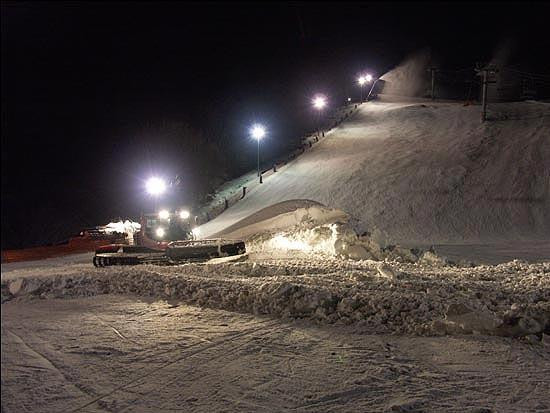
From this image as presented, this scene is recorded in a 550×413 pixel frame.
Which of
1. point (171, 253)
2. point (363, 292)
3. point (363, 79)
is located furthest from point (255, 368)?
point (363, 79)

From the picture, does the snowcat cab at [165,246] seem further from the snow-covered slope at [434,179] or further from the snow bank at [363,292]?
the snow-covered slope at [434,179]

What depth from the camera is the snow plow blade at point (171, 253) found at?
49.5 feet

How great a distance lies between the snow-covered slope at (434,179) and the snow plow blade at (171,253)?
493 cm

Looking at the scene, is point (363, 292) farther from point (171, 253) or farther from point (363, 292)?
point (171, 253)

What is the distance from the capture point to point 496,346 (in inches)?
269

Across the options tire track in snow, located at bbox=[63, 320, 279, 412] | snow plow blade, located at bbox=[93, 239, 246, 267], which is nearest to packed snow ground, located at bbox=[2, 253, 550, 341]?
tire track in snow, located at bbox=[63, 320, 279, 412]

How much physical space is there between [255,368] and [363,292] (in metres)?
3.44

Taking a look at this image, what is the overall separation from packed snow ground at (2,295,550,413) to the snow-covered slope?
10420mm

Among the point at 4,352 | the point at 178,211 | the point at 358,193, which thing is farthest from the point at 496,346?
the point at 358,193

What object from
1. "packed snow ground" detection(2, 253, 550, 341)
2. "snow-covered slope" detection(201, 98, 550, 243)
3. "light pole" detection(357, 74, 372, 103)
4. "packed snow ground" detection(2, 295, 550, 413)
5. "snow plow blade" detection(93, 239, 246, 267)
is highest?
"light pole" detection(357, 74, 372, 103)

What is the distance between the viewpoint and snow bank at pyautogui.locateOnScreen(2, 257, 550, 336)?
743 cm

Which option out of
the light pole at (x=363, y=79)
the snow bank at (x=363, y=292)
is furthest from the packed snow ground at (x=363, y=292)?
the light pole at (x=363, y=79)

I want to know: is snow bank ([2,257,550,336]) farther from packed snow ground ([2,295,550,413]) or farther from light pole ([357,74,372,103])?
light pole ([357,74,372,103])

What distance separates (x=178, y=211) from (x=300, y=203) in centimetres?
570
